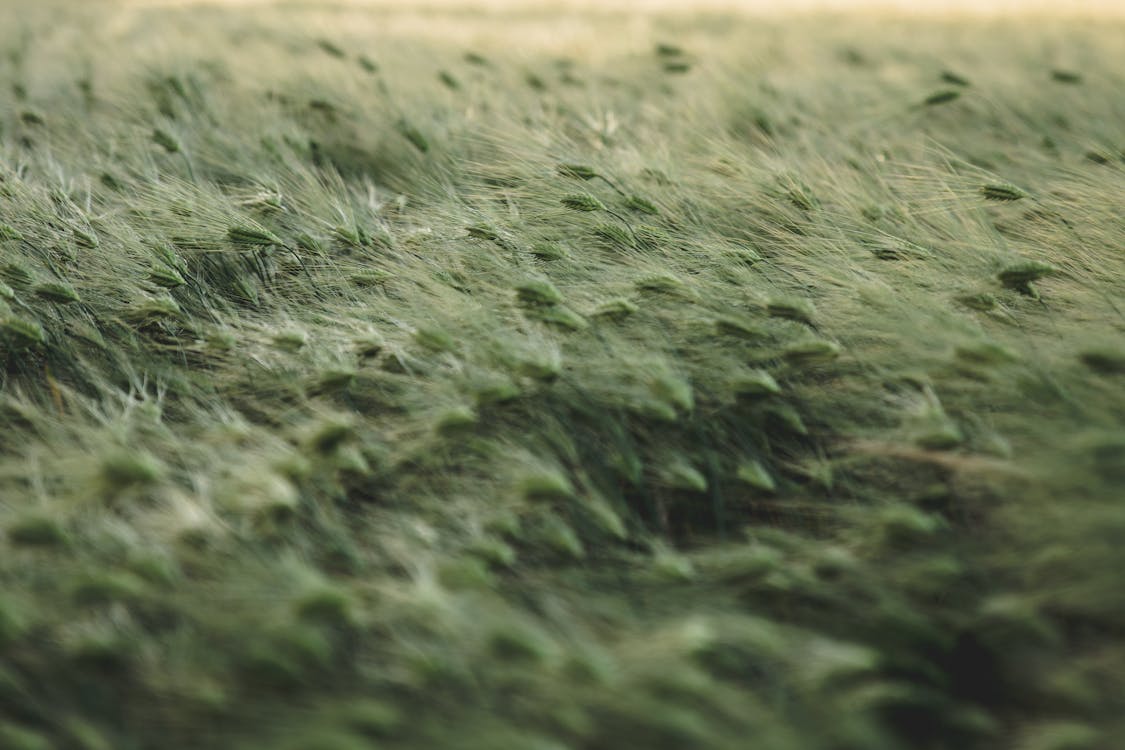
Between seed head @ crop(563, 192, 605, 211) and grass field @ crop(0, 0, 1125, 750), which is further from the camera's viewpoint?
seed head @ crop(563, 192, 605, 211)

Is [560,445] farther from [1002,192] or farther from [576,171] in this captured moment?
[1002,192]

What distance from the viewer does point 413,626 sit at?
1184 mm

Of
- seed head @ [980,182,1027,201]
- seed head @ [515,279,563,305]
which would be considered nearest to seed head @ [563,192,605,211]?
seed head @ [515,279,563,305]

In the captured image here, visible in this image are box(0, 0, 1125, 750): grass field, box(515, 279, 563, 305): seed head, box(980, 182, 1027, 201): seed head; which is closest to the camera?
box(0, 0, 1125, 750): grass field

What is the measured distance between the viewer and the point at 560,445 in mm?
1487

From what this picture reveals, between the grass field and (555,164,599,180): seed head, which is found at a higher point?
(555,164,599,180): seed head

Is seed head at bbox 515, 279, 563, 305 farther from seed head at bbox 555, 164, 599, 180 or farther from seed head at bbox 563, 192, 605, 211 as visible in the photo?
seed head at bbox 555, 164, 599, 180

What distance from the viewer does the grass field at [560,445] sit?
1.12 metres

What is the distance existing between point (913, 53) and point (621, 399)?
353 cm

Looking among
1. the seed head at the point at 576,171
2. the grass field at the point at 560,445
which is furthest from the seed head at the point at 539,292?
the seed head at the point at 576,171

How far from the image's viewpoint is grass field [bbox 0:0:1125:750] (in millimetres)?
1124

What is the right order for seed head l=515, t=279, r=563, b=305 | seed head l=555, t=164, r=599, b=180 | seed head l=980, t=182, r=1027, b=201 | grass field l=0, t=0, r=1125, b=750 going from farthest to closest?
1. seed head l=555, t=164, r=599, b=180
2. seed head l=980, t=182, r=1027, b=201
3. seed head l=515, t=279, r=563, b=305
4. grass field l=0, t=0, r=1125, b=750

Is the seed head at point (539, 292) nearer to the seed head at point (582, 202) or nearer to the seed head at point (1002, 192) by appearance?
the seed head at point (582, 202)

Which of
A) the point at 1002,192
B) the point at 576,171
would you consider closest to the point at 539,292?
the point at 576,171
